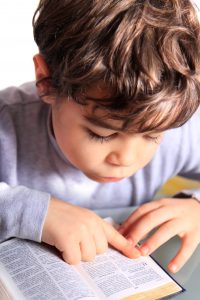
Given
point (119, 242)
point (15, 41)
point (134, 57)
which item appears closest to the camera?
point (134, 57)

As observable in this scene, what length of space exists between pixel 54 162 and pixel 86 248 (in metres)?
0.23

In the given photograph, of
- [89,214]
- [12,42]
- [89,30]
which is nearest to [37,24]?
[89,30]

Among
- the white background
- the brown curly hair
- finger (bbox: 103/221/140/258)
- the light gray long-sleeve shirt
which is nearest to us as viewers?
the brown curly hair

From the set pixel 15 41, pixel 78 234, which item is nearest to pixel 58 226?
pixel 78 234

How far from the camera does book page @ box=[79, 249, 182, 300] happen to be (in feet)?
2.08

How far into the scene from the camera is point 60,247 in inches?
26.6

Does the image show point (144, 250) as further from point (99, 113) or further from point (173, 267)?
point (99, 113)

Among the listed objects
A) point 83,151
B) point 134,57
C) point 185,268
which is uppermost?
point 134,57

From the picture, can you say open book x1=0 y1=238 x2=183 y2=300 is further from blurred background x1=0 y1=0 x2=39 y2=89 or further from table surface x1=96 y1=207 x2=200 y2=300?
blurred background x1=0 y1=0 x2=39 y2=89

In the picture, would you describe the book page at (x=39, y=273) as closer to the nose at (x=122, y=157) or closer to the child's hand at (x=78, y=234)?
the child's hand at (x=78, y=234)

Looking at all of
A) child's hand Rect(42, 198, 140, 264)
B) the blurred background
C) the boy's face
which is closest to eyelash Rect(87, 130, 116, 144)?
the boy's face

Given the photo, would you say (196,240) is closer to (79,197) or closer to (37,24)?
(79,197)

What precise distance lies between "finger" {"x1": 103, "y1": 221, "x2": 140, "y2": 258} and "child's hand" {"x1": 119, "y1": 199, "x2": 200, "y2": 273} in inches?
0.7

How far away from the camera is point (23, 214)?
0.70 m
